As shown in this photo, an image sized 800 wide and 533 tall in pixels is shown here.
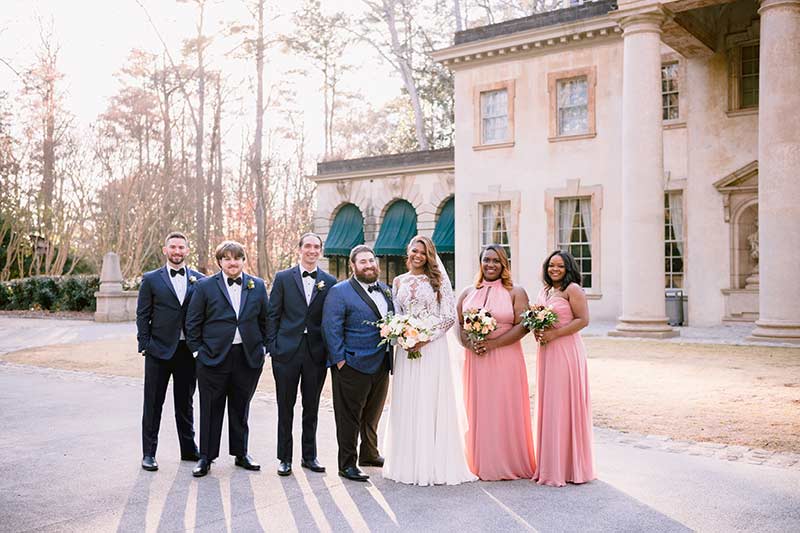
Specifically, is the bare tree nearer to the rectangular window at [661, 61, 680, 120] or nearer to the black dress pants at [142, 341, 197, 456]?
the rectangular window at [661, 61, 680, 120]

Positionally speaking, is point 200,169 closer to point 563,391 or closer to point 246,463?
point 246,463

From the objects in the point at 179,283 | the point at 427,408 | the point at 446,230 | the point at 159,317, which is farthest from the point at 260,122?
the point at 427,408

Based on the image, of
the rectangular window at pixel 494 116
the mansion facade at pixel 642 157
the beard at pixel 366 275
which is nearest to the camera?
the beard at pixel 366 275

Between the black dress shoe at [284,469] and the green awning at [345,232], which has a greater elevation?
the green awning at [345,232]

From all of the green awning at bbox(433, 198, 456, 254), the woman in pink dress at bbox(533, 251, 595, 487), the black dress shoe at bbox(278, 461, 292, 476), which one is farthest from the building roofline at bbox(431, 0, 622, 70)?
the black dress shoe at bbox(278, 461, 292, 476)

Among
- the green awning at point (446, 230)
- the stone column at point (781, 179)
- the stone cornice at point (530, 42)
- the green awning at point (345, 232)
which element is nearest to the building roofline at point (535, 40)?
the stone cornice at point (530, 42)

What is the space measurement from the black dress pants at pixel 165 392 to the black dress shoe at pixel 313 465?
3.69ft

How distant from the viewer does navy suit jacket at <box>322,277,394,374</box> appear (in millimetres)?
6574

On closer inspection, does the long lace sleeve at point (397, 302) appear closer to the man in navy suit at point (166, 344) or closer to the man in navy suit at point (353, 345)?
the man in navy suit at point (353, 345)

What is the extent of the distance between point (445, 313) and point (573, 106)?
18.1m

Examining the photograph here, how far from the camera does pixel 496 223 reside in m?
25.0

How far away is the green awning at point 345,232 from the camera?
31.1m

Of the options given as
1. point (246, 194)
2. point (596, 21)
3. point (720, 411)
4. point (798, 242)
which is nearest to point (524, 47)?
point (596, 21)

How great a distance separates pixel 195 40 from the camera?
3572 centimetres
